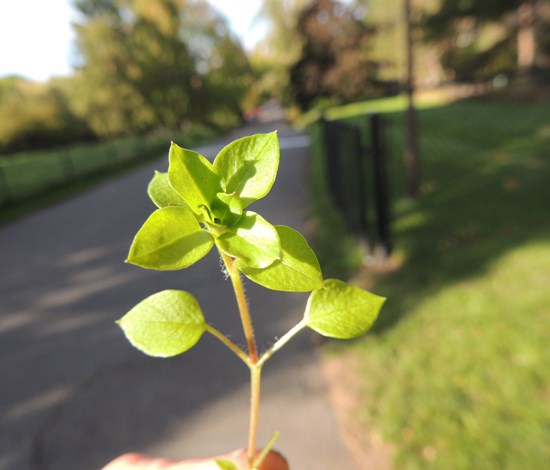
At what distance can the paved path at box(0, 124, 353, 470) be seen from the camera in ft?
9.39

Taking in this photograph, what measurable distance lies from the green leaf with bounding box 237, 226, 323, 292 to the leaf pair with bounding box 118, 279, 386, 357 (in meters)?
0.07

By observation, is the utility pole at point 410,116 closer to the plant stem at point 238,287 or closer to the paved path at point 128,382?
the paved path at point 128,382

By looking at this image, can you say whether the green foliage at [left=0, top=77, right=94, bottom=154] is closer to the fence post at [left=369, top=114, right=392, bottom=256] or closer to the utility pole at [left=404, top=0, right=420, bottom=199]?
the utility pole at [left=404, top=0, right=420, bottom=199]

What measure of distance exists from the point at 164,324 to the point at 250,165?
151 mm

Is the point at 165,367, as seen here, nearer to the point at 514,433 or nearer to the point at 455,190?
the point at 514,433

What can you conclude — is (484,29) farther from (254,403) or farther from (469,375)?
(254,403)

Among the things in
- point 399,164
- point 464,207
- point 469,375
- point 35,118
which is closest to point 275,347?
point 469,375

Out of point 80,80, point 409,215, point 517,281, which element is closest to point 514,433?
point 517,281

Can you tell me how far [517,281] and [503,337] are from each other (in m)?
0.91

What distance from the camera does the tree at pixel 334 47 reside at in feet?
53.8

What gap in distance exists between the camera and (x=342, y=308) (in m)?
0.44

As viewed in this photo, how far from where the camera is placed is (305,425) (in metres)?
2.91

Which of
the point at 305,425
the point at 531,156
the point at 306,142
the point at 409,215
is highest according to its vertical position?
the point at 305,425

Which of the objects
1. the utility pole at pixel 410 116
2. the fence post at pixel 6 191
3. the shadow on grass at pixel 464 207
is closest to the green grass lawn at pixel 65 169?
the fence post at pixel 6 191
